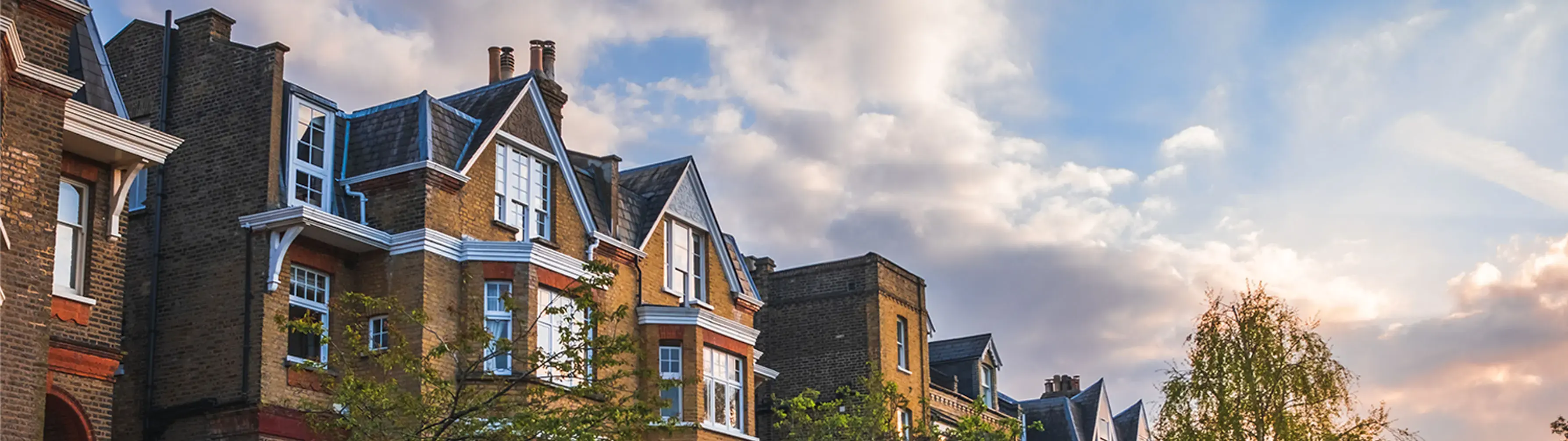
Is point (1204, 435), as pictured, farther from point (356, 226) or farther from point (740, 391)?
point (356, 226)

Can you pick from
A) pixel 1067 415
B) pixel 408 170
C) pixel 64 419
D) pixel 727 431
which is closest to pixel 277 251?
pixel 408 170

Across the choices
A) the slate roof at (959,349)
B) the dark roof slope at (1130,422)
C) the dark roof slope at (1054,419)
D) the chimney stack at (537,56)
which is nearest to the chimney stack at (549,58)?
the chimney stack at (537,56)

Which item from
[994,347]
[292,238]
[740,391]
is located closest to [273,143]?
[292,238]

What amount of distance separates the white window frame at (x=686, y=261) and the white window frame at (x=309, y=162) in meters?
8.96

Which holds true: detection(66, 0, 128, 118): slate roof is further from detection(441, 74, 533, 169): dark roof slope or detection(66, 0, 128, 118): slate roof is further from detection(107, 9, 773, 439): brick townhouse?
detection(441, 74, 533, 169): dark roof slope

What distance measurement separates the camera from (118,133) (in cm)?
2152

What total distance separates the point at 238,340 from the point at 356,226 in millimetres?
2739

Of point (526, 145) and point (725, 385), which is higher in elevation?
point (526, 145)

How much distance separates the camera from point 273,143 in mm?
26875

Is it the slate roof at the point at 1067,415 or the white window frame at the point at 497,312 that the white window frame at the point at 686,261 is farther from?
the slate roof at the point at 1067,415

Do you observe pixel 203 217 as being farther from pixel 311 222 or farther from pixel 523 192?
pixel 523 192

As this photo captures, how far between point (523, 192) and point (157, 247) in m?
6.86

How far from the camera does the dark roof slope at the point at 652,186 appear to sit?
35219 mm

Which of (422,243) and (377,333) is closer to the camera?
(422,243)
